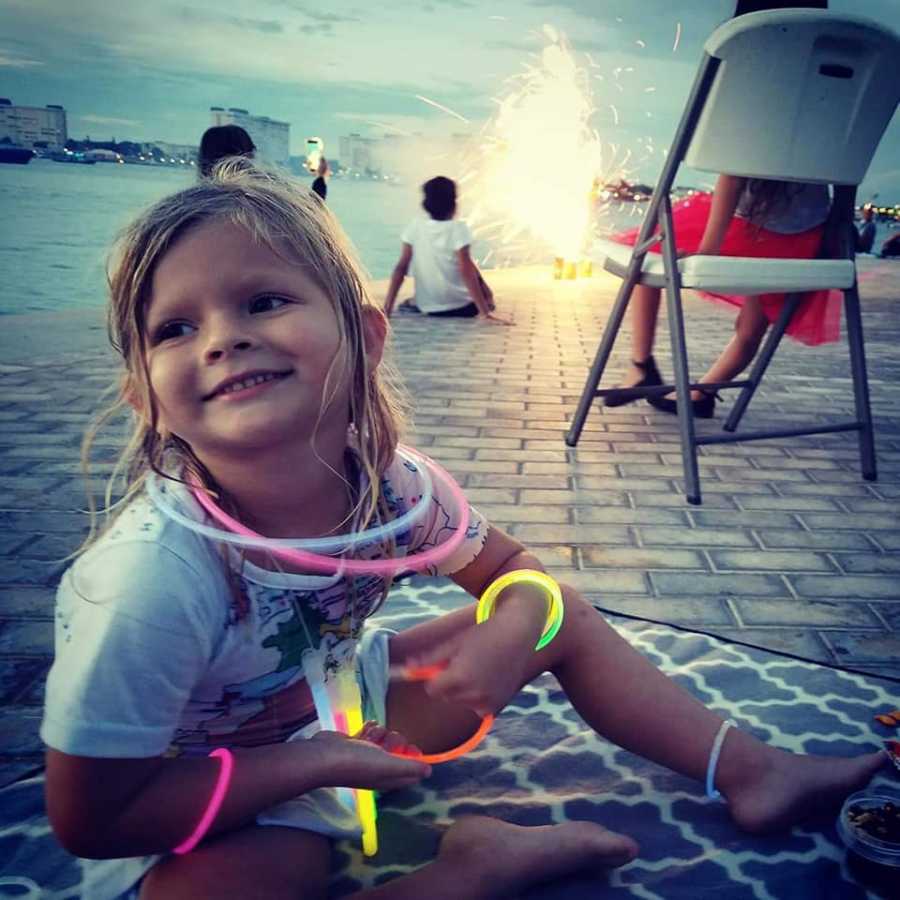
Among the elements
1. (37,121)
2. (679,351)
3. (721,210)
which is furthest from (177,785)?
(37,121)

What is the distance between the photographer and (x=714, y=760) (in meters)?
1.44

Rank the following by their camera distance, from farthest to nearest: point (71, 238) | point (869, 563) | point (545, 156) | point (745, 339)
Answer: point (71, 238), point (545, 156), point (745, 339), point (869, 563)

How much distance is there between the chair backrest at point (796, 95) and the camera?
2639 millimetres

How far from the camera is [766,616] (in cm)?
217

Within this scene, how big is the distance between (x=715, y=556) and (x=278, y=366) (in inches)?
71.3

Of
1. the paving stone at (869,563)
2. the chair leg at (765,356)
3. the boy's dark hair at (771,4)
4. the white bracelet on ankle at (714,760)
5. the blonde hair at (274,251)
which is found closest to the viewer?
the blonde hair at (274,251)

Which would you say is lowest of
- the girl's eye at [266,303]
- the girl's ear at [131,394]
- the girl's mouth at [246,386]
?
the girl's ear at [131,394]

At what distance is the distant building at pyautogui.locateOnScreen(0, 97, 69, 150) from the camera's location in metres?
34.8

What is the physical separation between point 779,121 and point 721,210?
1.68 feet

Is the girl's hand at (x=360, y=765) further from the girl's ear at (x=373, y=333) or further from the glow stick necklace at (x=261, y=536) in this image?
the girl's ear at (x=373, y=333)

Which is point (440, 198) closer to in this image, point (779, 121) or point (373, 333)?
point (779, 121)

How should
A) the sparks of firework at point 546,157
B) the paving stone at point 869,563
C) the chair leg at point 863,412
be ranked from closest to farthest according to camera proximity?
the paving stone at point 869,563 → the chair leg at point 863,412 → the sparks of firework at point 546,157

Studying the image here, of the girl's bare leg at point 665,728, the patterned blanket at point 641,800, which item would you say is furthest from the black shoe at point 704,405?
the girl's bare leg at point 665,728

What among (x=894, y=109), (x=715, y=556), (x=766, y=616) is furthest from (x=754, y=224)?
(x=766, y=616)
